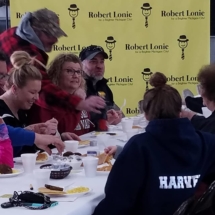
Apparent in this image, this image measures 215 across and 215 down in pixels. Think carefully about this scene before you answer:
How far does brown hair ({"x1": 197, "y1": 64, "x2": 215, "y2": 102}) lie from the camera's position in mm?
2684

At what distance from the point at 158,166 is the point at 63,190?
15.6 inches

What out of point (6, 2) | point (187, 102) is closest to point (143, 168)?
point (187, 102)

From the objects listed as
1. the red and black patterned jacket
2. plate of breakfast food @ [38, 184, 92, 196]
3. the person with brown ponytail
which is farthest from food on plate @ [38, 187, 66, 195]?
the red and black patterned jacket

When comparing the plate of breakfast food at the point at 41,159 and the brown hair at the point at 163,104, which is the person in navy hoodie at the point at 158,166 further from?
the plate of breakfast food at the point at 41,159

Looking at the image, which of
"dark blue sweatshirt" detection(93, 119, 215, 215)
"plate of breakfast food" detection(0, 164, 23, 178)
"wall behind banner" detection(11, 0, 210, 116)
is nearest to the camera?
"dark blue sweatshirt" detection(93, 119, 215, 215)

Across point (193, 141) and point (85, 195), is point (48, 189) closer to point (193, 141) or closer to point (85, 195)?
point (85, 195)

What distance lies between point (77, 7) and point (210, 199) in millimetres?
4624

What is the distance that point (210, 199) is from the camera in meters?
1.73

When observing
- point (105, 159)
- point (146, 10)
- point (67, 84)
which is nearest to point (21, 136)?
point (105, 159)

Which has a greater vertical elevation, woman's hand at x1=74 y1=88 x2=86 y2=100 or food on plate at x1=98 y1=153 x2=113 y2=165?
woman's hand at x1=74 y1=88 x2=86 y2=100

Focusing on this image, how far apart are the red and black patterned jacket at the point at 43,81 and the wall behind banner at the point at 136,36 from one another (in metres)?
1.78

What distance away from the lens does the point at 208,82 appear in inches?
106

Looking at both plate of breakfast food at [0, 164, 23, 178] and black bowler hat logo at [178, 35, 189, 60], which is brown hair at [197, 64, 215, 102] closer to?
plate of breakfast food at [0, 164, 23, 178]

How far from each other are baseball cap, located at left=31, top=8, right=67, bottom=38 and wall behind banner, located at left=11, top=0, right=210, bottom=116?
76.6 inches
